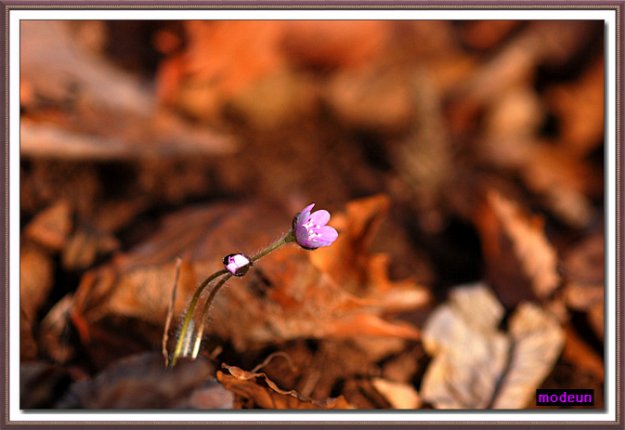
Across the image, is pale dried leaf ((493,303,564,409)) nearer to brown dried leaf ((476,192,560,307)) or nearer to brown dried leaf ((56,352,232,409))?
brown dried leaf ((476,192,560,307))

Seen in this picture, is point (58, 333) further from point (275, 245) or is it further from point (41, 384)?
point (275, 245)

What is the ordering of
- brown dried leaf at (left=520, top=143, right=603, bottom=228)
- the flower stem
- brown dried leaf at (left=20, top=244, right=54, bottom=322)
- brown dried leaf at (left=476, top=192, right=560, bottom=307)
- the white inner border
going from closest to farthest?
the flower stem, the white inner border, brown dried leaf at (left=20, top=244, right=54, bottom=322), brown dried leaf at (left=476, top=192, right=560, bottom=307), brown dried leaf at (left=520, top=143, right=603, bottom=228)

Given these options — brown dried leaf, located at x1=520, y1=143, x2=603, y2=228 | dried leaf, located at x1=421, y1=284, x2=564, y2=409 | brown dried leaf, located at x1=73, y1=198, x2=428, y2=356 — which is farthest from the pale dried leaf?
brown dried leaf, located at x1=520, y1=143, x2=603, y2=228

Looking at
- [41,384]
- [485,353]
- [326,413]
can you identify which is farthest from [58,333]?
[485,353]

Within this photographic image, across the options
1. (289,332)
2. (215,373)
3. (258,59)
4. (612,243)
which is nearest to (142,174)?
(258,59)

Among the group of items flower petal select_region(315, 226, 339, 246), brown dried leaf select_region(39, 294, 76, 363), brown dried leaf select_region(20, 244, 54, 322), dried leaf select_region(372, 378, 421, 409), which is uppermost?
flower petal select_region(315, 226, 339, 246)

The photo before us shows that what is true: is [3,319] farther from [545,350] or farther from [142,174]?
[545,350]
